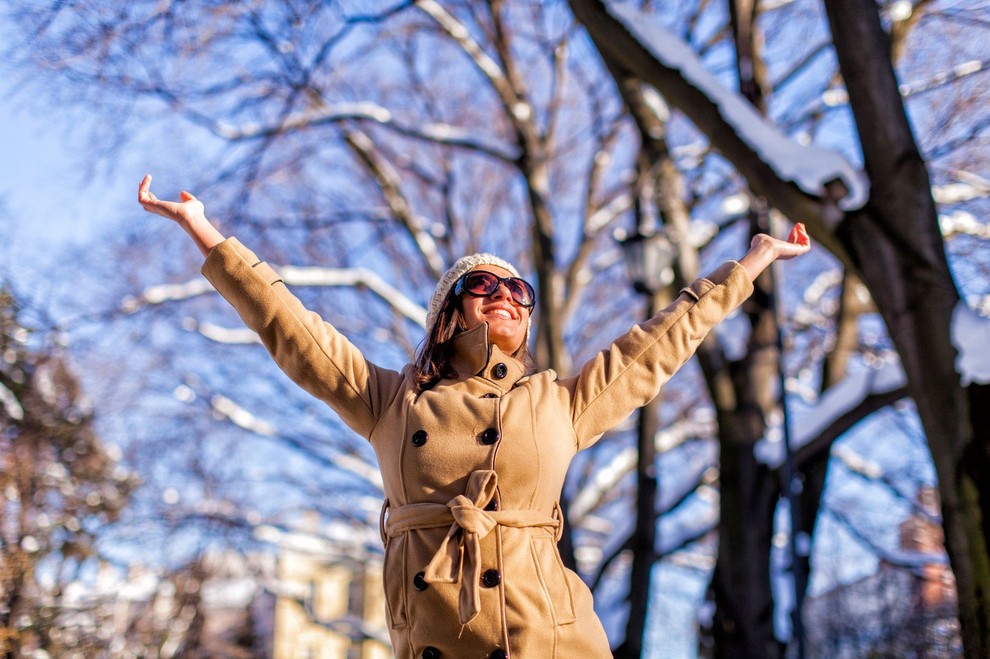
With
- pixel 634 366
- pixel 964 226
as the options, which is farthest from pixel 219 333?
pixel 634 366

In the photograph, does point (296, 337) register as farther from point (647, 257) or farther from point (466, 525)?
point (647, 257)

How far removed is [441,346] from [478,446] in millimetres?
411

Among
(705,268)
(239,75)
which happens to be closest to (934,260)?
(239,75)

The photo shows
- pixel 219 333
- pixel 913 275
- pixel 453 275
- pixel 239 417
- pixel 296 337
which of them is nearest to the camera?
pixel 296 337

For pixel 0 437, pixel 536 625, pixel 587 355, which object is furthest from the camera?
pixel 587 355

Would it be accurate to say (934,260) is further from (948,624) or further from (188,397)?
(188,397)

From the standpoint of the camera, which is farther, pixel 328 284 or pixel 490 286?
pixel 328 284

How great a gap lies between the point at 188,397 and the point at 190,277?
87.6 inches

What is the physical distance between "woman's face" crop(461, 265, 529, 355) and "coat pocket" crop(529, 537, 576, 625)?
60 centimetres

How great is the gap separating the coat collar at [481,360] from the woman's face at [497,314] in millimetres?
40

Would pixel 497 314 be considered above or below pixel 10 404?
below

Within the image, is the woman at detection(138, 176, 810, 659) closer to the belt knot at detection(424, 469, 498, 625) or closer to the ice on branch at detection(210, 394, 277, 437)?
the belt knot at detection(424, 469, 498, 625)

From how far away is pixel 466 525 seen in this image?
2.73 metres

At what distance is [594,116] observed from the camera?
38.6 ft
